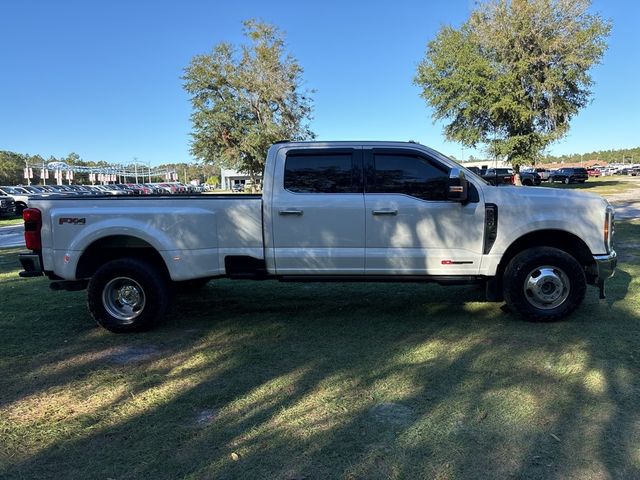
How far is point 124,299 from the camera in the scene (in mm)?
5629

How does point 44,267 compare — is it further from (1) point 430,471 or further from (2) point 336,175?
(1) point 430,471

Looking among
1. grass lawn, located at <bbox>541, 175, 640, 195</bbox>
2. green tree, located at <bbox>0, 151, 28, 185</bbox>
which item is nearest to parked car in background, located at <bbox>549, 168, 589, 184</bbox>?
grass lawn, located at <bbox>541, 175, 640, 195</bbox>

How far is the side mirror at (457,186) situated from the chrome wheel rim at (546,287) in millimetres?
1129

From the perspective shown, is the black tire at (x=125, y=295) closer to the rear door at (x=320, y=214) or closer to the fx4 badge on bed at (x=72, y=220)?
the fx4 badge on bed at (x=72, y=220)

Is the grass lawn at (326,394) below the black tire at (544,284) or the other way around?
below

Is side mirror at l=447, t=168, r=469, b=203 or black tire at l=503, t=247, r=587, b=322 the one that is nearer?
side mirror at l=447, t=168, r=469, b=203

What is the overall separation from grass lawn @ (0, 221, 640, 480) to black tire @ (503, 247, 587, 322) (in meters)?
0.20

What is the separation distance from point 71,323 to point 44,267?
2.55 feet

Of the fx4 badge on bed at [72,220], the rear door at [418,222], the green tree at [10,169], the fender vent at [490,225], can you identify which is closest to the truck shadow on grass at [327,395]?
the rear door at [418,222]

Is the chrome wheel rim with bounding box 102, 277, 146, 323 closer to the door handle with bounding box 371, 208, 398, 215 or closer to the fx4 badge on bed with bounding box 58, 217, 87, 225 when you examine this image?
the fx4 badge on bed with bounding box 58, 217, 87, 225

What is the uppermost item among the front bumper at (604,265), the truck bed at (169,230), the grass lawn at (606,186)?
the grass lawn at (606,186)

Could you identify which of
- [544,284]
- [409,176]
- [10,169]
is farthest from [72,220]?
[10,169]

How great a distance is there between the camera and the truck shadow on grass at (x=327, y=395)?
3.02 metres

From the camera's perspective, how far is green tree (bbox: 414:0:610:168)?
110ft
